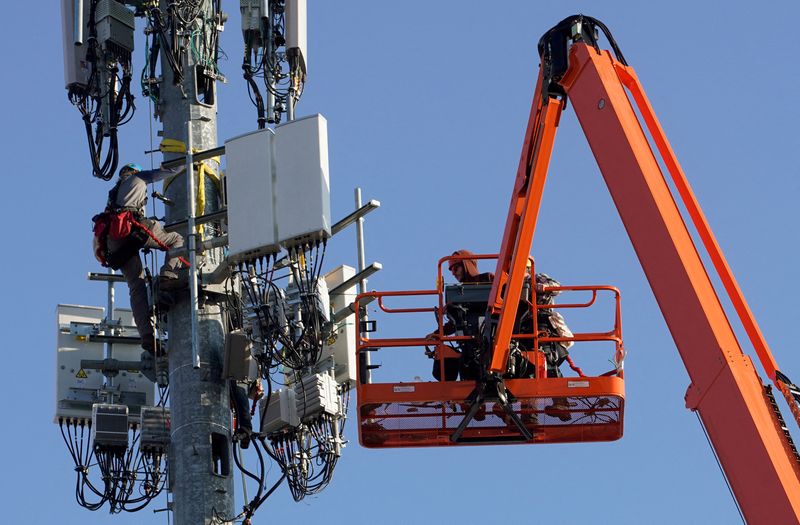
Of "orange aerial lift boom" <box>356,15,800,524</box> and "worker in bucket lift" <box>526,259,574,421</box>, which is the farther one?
"worker in bucket lift" <box>526,259,574,421</box>

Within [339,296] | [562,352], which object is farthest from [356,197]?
[562,352]

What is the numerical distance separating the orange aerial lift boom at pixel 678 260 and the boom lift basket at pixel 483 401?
222cm

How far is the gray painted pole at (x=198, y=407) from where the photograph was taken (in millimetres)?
26234

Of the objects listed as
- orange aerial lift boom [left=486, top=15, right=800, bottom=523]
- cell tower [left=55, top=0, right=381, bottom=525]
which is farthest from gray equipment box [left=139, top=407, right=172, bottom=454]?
orange aerial lift boom [left=486, top=15, right=800, bottom=523]

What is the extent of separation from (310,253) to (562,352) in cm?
360

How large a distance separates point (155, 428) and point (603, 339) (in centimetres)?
635

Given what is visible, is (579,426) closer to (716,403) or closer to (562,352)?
(562,352)

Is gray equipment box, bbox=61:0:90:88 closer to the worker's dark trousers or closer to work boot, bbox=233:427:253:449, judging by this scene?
the worker's dark trousers

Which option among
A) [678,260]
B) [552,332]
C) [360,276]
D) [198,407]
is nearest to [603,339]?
[552,332]

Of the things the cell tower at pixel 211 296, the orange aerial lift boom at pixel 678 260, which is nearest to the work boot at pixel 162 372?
the cell tower at pixel 211 296

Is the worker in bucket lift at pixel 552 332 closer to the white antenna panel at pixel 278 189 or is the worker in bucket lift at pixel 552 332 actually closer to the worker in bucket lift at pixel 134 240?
the white antenna panel at pixel 278 189

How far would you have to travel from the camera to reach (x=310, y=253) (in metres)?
26.2

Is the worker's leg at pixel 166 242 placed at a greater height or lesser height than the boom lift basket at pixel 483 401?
greater

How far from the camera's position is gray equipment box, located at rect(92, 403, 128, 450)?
94.3 feet
